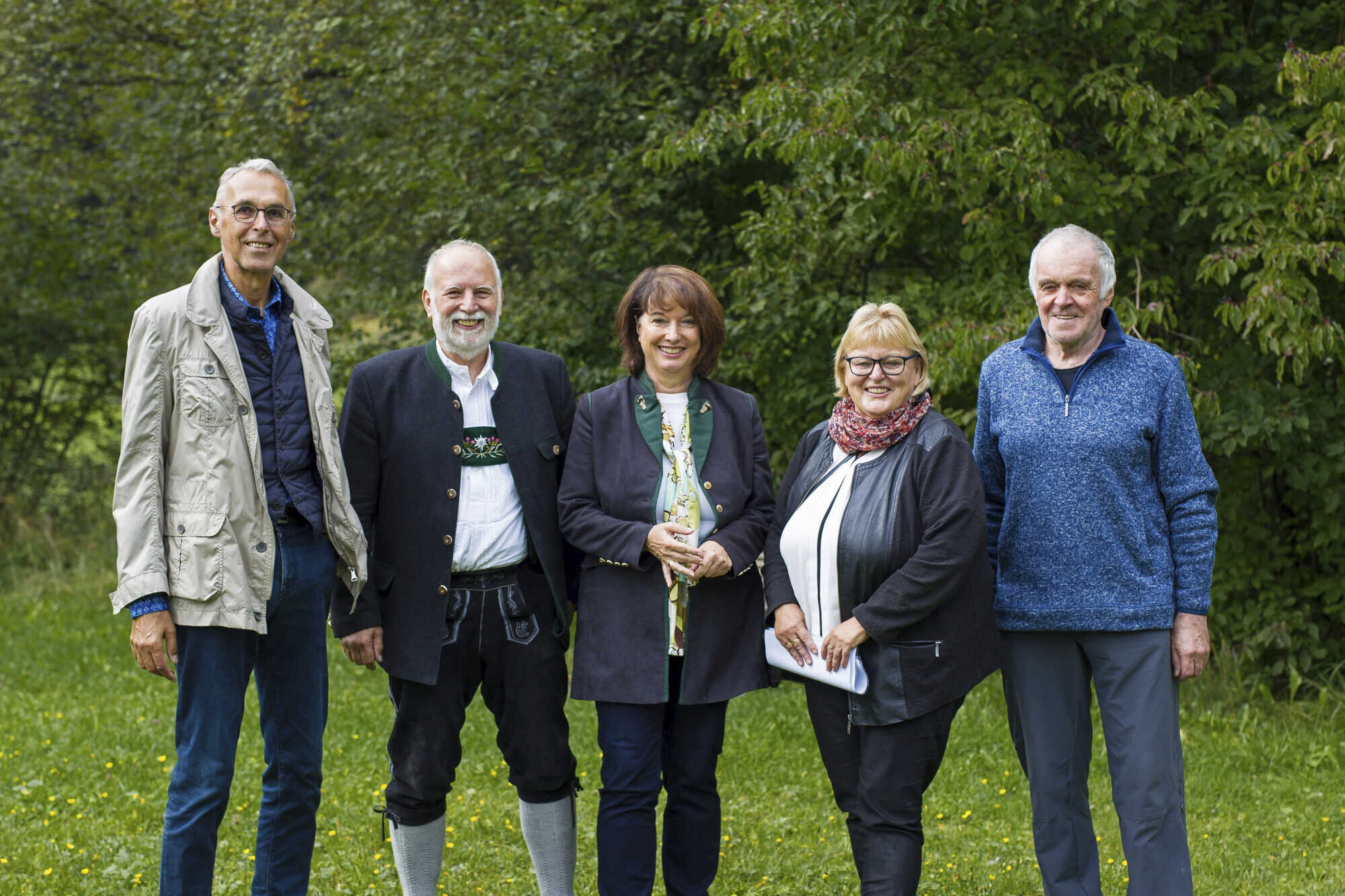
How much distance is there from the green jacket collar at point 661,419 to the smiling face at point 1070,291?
914 millimetres

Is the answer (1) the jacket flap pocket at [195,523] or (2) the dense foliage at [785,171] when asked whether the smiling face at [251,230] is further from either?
(2) the dense foliage at [785,171]

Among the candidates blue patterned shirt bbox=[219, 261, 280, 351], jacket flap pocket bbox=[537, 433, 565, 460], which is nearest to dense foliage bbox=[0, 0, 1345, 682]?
jacket flap pocket bbox=[537, 433, 565, 460]

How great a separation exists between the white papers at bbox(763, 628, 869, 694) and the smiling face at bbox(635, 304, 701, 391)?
0.75 m

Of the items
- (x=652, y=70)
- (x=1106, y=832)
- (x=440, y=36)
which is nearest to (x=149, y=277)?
(x=440, y=36)

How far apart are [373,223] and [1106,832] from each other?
658 centimetres

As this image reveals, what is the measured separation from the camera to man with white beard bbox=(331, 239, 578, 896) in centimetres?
348

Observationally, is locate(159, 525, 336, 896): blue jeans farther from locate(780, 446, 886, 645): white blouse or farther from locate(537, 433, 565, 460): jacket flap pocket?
locate(780, 446, 886, 645): white blouse

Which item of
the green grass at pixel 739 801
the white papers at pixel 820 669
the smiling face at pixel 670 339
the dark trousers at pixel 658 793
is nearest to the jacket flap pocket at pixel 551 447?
the smiling face at pixel 670 339

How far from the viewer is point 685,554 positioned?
10.9ft

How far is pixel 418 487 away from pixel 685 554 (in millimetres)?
753

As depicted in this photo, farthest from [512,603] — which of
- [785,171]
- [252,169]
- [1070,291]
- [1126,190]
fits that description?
[785,171]

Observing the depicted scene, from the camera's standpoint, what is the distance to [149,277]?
36.1 ft

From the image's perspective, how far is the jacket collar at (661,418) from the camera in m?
3.49

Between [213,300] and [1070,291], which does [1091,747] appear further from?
[213,300]
